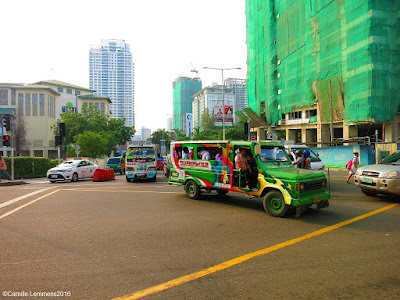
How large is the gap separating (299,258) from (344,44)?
99.5ft

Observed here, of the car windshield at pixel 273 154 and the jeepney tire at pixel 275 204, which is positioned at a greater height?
the car windshield at pixel 273 154

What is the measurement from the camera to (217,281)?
371cm

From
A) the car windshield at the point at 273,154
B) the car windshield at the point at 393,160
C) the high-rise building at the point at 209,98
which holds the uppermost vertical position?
the high-rise building at the point at 209,98

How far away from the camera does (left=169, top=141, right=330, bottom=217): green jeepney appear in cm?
705

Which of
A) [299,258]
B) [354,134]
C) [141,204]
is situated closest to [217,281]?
[299,258]

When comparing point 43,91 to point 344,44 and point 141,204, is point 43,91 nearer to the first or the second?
point 344,44

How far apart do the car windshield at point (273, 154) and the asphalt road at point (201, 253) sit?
4.80ft

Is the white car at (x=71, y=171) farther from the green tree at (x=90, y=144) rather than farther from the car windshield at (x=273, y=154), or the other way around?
the green tree at (x=90, y=144)

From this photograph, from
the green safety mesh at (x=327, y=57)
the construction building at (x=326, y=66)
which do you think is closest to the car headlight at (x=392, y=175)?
the construction building at (x=326, y=66)

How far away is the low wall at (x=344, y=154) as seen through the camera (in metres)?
22.5

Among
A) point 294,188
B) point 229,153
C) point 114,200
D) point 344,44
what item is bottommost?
point 114,200

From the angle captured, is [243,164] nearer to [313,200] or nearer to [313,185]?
[313,185]

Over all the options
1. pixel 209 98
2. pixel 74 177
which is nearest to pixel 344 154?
pixel 74 177

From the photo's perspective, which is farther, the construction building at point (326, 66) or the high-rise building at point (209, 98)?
the high-rise building at point (209, 98)
